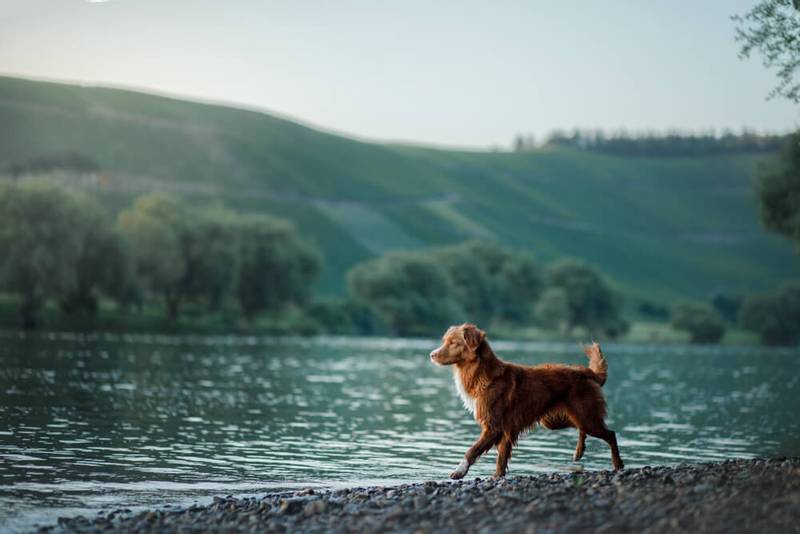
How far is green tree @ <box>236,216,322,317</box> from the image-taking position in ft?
348

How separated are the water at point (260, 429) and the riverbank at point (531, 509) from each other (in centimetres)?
205

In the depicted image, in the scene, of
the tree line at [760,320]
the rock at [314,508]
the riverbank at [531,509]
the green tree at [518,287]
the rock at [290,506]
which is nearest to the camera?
the riverbank at [531,509]

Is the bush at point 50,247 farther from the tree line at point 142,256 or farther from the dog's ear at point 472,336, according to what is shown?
the dog's ear at point 472,336

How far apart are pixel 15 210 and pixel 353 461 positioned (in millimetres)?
63898

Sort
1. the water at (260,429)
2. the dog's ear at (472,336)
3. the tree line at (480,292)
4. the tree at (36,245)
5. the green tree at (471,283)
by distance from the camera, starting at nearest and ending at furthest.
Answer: the dog's ear at (472,336)
the water at (260,429)
the tree at (36,245)
the tree line at (480,292)
the green tree at (471,283)

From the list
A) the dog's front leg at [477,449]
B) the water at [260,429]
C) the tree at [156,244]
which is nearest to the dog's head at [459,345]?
the dog's front leg at [477,449]

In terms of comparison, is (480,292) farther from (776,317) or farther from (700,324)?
(776,317)

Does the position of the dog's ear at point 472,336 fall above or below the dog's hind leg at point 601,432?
above

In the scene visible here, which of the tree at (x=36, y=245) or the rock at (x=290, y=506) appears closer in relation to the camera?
the rock at (x=290, y=506)

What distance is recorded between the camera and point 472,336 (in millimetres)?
15992

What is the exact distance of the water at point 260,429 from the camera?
17.0 m

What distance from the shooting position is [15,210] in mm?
77688

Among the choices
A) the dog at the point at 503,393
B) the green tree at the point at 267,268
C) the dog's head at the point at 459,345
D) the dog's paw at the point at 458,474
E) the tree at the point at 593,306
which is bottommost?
the tree at the point at 593,306

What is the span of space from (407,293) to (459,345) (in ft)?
360
